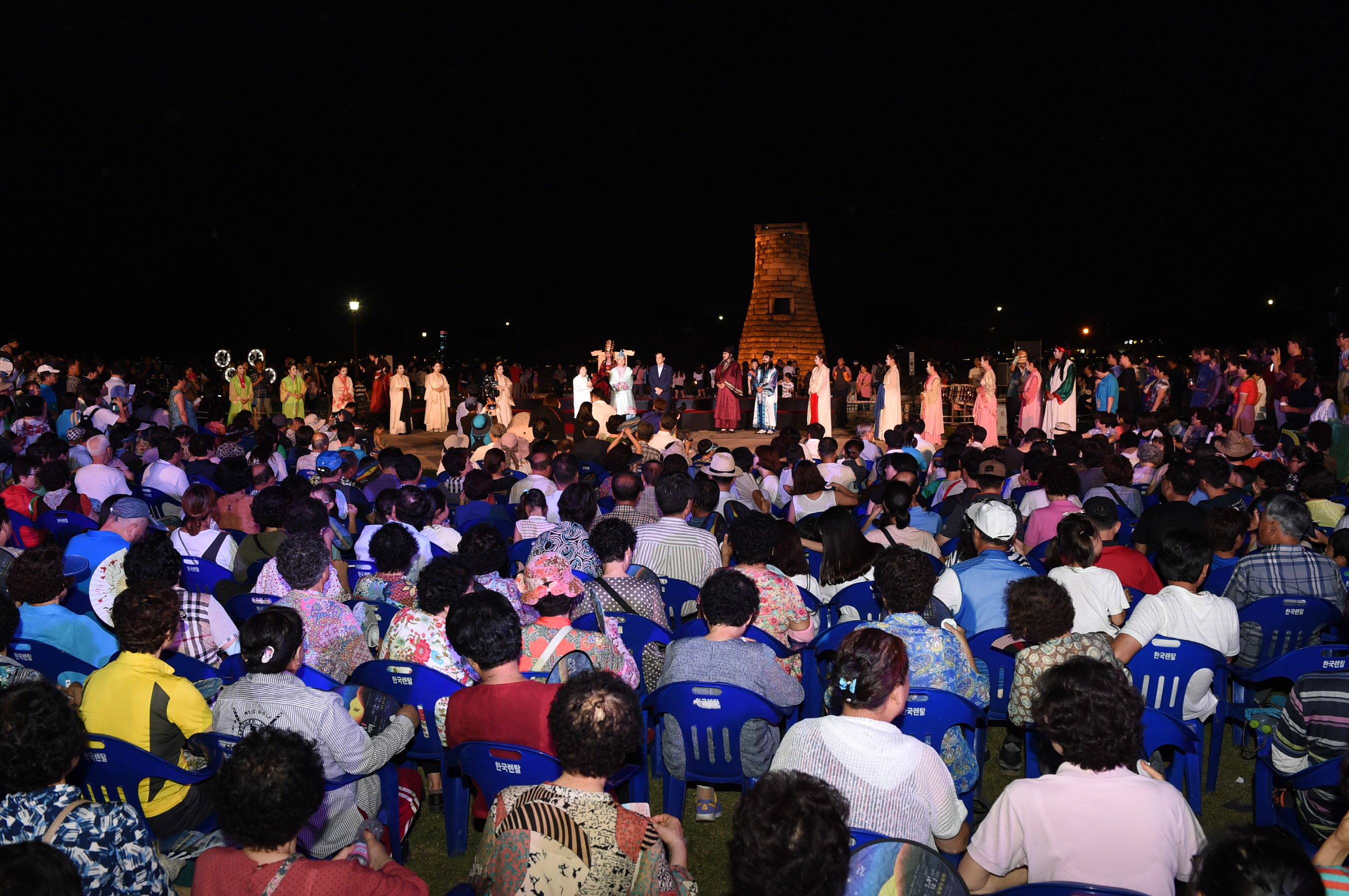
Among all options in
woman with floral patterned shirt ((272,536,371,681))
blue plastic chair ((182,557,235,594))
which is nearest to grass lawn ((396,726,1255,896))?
woman with floral patterned shirt ((272,536,371,681))

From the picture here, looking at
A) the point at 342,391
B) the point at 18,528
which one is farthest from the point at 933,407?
the point at 18,528

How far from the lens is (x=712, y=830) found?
4.07m

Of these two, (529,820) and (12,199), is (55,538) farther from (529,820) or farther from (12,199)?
(12,199)

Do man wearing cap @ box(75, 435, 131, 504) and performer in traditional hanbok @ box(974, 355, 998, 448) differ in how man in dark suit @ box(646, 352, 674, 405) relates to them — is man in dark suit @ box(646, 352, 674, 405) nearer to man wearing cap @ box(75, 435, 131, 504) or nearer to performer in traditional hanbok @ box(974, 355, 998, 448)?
performer in traditional hanbok @ box(974, 355, 998, 448)

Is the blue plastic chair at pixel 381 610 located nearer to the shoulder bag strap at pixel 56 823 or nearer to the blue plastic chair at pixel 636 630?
the blue plastic chair at pixel 636 630

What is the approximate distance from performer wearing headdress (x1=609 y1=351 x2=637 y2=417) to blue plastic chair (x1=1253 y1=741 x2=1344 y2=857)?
16.3 meters

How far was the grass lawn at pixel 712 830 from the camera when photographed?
12.1 feet

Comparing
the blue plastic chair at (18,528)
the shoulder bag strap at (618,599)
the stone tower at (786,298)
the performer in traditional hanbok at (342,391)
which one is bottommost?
the shoulder bag strap at (618,599)

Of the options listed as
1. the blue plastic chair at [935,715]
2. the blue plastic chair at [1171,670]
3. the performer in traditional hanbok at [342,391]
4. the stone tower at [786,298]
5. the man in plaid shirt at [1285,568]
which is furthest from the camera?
the stone tower at [786,298]

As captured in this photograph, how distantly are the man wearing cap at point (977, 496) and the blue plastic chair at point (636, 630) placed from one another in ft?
7.86

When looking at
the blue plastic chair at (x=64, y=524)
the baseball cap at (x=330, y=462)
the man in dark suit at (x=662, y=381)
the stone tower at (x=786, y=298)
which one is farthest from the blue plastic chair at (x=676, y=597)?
the stone tower at (x=786, y=298)

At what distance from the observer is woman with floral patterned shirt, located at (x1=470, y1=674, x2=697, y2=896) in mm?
2266

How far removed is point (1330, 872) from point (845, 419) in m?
21.7

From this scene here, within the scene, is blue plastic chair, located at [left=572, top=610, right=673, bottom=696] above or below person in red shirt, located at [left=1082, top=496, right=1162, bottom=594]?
below
